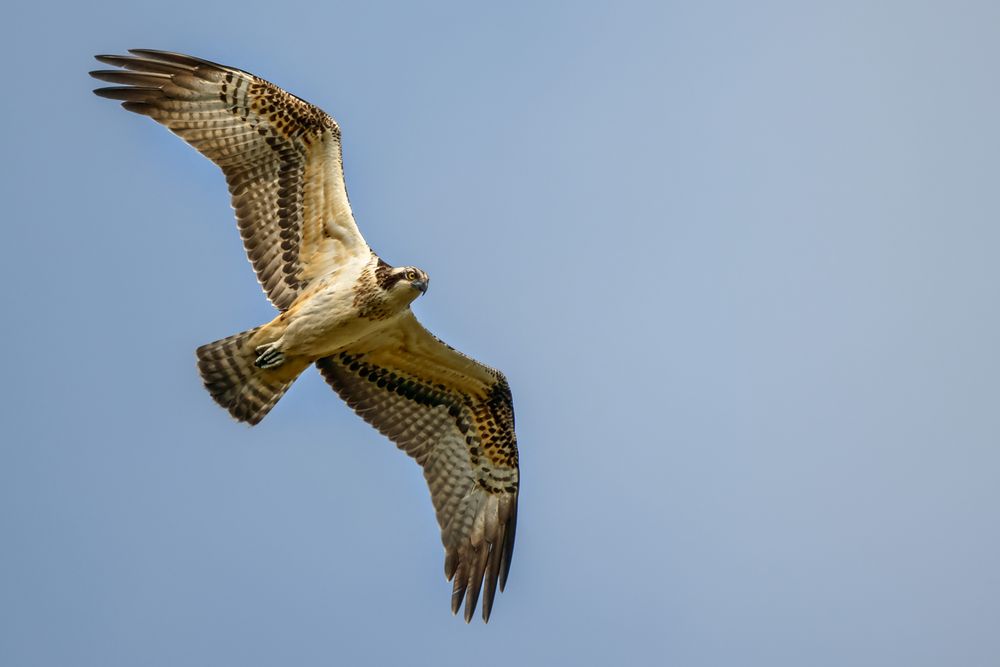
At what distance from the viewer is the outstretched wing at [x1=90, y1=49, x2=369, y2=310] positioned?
13141 millimetres

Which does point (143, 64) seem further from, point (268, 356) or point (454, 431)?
point (454, 431)

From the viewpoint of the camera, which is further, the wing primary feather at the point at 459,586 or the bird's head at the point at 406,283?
the wing primary feather at the point at 459,586

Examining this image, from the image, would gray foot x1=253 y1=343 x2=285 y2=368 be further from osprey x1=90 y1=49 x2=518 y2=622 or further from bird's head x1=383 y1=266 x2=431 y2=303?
bird's head x1=383 y1=266 x2=431 y2=303

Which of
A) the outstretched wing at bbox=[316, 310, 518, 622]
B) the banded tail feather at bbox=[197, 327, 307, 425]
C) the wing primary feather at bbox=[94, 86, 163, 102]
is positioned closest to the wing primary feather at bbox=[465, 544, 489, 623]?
the outstretched wing at bbox=[316, 310, 518, 622]

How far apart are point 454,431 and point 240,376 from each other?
227 centimetres

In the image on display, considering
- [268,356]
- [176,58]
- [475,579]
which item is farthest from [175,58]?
[475,579]

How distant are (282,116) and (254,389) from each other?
2.56 metres

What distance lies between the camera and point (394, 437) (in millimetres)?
14055

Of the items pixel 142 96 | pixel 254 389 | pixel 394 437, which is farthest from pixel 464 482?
pixel 142 96

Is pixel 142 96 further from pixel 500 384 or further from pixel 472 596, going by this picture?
pixel 472 596

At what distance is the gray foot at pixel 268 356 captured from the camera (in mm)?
13008

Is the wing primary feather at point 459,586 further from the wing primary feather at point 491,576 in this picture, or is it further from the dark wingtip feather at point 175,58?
the dark wingtip feather at point 175,58

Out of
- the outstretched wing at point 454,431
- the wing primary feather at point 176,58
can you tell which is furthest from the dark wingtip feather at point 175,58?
the outstretched wing at point 454,431

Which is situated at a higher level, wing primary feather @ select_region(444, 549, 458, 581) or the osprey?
the osprey
